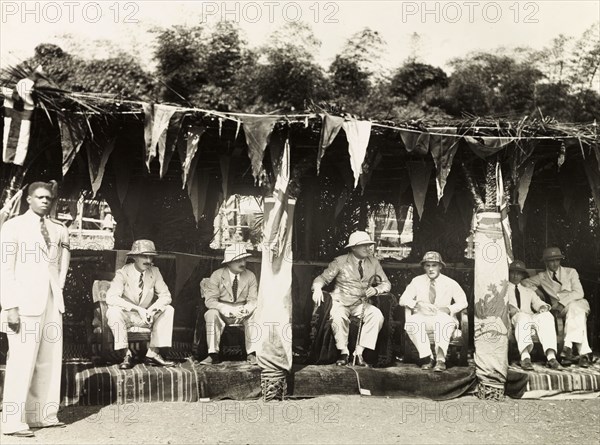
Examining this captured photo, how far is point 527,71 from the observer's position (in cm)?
3147

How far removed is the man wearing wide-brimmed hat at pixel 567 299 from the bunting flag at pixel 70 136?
6.06 metres

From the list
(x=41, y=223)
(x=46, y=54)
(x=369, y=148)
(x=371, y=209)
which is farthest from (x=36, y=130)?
(x=46, y=54)

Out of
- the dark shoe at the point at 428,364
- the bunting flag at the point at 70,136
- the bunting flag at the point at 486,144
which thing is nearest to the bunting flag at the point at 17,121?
the bunting flag at the point at 70,136

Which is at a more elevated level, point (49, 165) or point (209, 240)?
point (49, 165)

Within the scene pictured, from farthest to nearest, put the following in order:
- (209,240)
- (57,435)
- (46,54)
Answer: (46,54) → (209,240) → (57,435)

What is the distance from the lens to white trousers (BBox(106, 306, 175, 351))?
327 inches

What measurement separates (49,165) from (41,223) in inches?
78.8

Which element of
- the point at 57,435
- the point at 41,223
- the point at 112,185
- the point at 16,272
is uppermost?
the point at 112,185

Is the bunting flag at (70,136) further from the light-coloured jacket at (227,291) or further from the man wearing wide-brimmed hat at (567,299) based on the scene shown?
the man wearing wide-brimmed hat at (567,299)

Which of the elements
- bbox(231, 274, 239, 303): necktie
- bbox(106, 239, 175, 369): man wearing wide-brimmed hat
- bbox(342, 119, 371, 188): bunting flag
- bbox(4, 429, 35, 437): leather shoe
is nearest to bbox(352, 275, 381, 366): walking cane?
bbox(231, 274, 239, 303): necktie

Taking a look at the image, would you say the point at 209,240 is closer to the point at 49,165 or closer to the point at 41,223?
the point at 49,165

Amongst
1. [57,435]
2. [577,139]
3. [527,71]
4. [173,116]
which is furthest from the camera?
[527,71]

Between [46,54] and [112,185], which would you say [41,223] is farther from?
[46,54]

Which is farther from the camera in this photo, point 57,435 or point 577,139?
point 577,139
